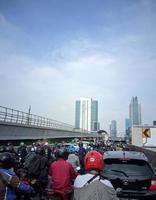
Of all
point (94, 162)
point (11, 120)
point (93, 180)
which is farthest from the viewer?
point (11, 120)

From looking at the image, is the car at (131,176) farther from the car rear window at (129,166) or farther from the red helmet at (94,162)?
the red helmet at (94,162)

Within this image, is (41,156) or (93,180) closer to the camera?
(93,180)

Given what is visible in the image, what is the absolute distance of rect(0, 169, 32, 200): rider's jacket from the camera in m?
3.94

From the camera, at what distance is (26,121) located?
109 ft

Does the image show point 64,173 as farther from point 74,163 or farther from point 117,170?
point 74,163

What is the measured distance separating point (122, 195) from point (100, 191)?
3405 millimetres

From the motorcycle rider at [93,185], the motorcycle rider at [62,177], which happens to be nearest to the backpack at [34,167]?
the motorcycle rider at [62,177]

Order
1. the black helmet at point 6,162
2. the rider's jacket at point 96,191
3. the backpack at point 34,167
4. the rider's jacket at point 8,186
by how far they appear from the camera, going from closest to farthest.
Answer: the rider's jacket at point 96,191
the rider's jacket at point 8,186
the black helmet at point 6,162
the backpack at point 34,167

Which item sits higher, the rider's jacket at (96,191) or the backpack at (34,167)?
the rider's jacket at (96,191)

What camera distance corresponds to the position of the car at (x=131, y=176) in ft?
19.8

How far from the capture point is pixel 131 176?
6.16 metres

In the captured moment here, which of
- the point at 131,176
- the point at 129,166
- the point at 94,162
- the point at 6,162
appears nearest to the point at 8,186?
the point at 6,162

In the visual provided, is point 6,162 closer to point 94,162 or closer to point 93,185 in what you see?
point 94,162

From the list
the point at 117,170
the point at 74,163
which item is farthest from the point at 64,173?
the point at 74,163
